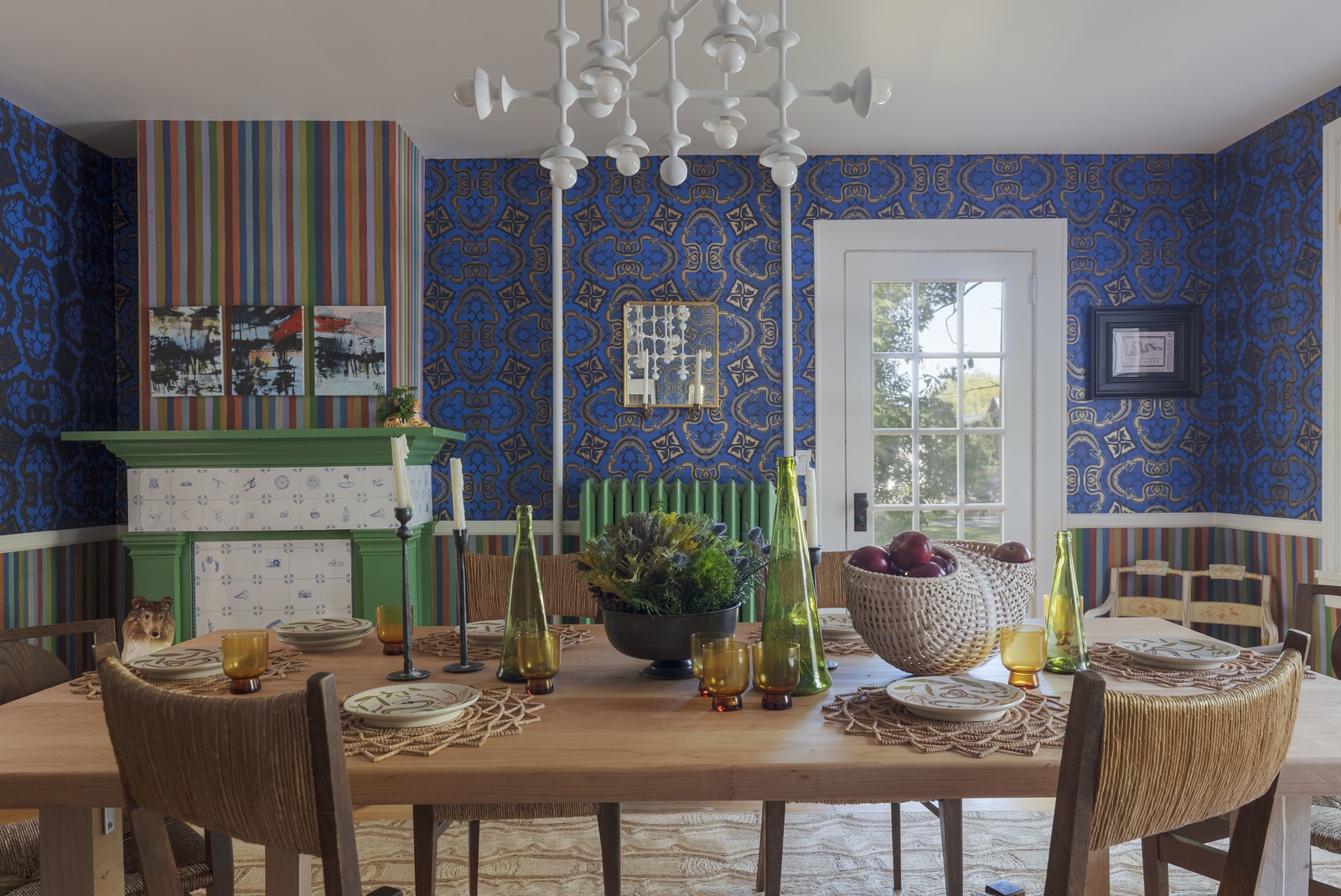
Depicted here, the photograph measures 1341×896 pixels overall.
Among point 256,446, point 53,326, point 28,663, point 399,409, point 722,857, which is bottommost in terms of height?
point 722,857

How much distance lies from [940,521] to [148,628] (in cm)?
306

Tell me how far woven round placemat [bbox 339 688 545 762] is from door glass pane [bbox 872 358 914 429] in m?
2.95

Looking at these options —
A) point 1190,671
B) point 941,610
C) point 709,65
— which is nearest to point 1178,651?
point 1190,671

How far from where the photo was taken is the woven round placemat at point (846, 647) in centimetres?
171

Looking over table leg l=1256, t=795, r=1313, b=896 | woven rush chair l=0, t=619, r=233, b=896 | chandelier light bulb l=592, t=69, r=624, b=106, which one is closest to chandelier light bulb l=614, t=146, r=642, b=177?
chandelier light bulb l=592, t=69, r=624, b=106

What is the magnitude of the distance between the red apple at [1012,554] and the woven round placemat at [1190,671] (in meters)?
0.26

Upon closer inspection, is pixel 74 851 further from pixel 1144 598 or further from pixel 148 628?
pixel 1144 598

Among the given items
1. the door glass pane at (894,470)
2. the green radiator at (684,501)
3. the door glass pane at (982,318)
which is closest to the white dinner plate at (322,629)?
the green radiator at (684,501)

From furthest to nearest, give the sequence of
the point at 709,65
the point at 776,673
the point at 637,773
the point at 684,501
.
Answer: the point at 684,501, the point at 709,65, the point at 776,673, the point at 637,773

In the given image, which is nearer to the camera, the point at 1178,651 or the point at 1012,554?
the point at 1012,554

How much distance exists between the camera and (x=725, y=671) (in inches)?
50.4

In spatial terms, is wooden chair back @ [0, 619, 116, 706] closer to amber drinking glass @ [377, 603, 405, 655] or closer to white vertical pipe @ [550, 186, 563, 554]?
amber drinking glass @ [377, 603, 405, 655]

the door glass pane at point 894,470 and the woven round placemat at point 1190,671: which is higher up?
the door glass pane at point 894,470

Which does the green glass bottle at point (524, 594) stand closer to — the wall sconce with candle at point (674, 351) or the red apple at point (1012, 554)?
the red apple at point (1012, 554)
